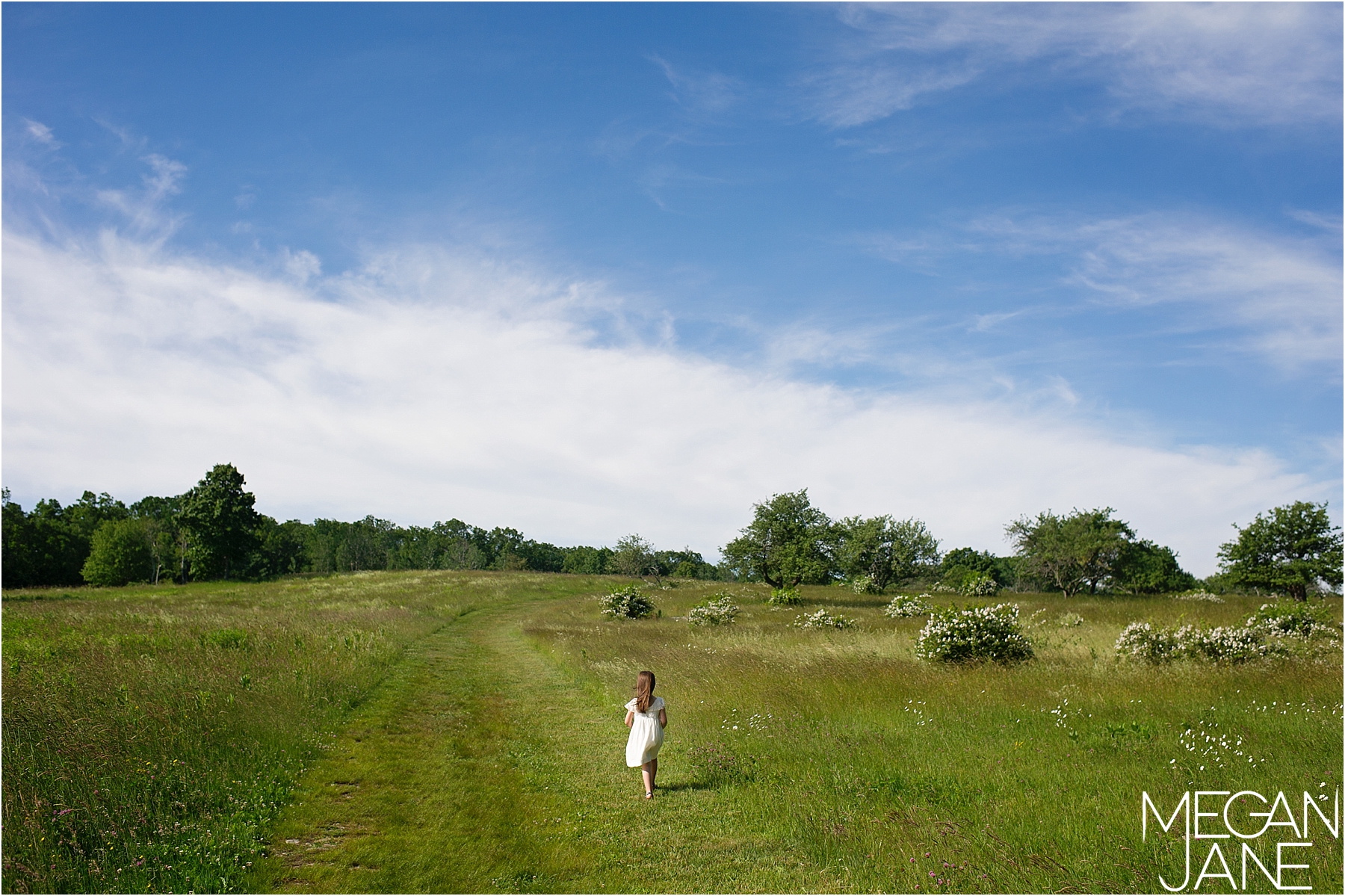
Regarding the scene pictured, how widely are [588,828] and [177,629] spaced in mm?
18543

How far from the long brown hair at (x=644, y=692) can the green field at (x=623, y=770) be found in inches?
42.4

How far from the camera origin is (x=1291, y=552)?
43.3 metres

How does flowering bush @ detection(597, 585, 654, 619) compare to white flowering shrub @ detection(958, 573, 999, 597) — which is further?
white flowering shrub @ detection(958, 573, 999, 597)

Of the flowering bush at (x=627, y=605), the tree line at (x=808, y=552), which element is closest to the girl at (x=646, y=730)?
the flowering bush at (x=627, y=605)

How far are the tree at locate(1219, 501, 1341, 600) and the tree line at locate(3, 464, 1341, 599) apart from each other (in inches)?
2.7

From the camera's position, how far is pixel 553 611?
39.7 metres

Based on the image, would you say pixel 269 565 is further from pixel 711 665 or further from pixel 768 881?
pixel 768 881

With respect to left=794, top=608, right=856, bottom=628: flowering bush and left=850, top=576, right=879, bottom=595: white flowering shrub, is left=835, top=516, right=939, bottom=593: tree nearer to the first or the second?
left=850, top=576, right=879, bottom=595: white flowering shrub

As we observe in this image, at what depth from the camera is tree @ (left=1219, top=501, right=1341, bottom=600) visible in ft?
139

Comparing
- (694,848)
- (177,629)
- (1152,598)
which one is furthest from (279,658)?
(1152,598)

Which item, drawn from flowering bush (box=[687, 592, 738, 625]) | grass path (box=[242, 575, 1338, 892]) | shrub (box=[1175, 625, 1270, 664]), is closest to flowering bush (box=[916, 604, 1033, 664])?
grass path (box=[242, 575, 1338, 892])

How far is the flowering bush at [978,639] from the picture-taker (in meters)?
15.6

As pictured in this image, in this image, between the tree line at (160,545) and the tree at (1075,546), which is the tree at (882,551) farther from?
the tree line at (160,545)

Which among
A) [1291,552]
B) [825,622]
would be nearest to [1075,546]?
[1291,552]
